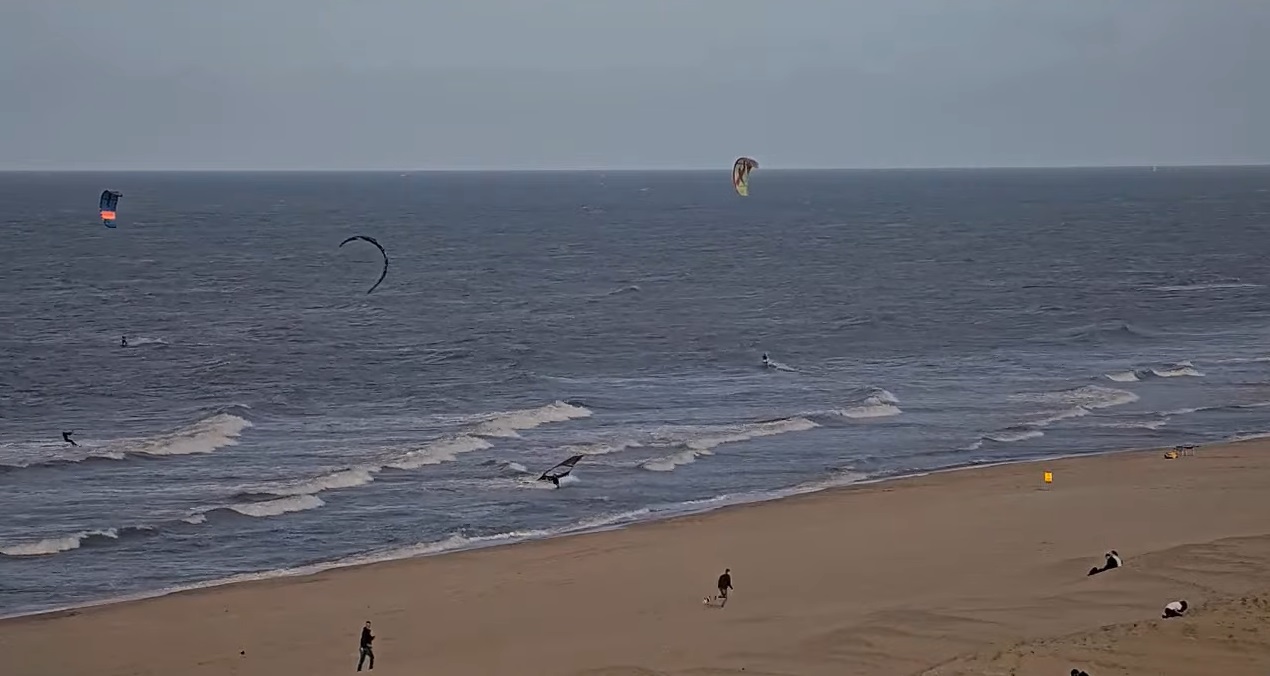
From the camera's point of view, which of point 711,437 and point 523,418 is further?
point 523,418

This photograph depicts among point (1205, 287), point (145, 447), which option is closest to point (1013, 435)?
point (145, 447)

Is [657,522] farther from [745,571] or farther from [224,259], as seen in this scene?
[224,259]

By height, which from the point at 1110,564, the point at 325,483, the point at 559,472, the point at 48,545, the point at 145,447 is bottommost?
the point at 48,545

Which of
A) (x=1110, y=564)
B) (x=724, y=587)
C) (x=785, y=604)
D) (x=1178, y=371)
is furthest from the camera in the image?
(x=1178, y=371)

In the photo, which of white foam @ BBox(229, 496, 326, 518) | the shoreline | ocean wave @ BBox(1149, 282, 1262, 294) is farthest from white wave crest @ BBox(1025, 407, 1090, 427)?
ocean wave @ BBox(1149, 282, 1262, 294)

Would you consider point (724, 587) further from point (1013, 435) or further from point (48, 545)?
point (1013, 435)

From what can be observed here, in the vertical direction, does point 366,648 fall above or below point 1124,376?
below

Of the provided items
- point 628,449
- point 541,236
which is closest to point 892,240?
point 541,236
